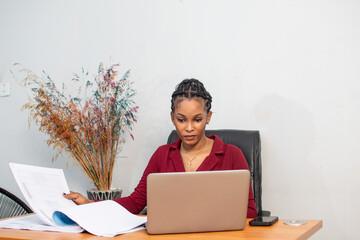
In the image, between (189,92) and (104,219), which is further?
(189,92)

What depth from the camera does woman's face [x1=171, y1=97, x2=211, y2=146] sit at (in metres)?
1.72

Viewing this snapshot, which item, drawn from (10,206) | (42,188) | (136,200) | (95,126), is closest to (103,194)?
(95,126)

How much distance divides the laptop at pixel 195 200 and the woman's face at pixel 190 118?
555mm

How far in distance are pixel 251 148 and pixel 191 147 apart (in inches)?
19.1

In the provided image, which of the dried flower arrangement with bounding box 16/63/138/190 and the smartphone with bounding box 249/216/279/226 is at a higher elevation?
the dried flower arrangement with bounding box 16/63/138/190

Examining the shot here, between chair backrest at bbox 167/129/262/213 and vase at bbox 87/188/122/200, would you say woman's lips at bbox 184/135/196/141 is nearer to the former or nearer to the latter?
chair backrest at bbox 167/129/262/213

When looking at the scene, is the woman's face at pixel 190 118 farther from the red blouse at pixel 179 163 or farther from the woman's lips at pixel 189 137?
the red blouse at pixel 179 163

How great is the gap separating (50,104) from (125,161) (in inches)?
23.8

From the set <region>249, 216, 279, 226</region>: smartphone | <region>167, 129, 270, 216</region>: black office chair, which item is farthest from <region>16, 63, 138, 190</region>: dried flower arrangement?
<region>249, 216, 279, 226</region>: smartphone

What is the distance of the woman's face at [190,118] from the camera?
5.65 ft

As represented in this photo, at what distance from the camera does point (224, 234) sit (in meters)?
1.19

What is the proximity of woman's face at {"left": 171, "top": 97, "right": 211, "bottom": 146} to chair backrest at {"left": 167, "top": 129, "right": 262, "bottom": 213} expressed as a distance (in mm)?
Answer: 528

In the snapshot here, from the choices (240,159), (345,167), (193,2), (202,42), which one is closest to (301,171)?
(345,167)

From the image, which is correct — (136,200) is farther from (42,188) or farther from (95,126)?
(95,126)
